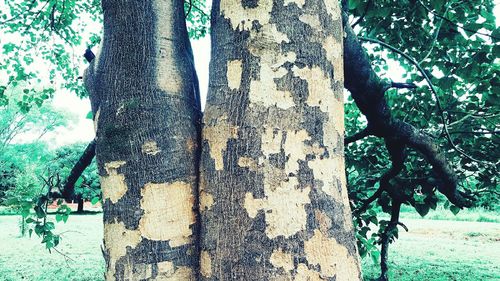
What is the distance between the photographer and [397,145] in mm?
3031

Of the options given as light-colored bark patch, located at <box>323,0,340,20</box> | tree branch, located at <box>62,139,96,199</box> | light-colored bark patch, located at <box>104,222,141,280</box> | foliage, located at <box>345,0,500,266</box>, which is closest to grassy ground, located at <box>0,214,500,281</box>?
foliage, located at <box>345,0,500,266</box>

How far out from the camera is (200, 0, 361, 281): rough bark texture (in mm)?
983

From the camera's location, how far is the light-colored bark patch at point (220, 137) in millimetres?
1095

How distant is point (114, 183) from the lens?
117 centimetres

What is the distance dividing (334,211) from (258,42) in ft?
1.64

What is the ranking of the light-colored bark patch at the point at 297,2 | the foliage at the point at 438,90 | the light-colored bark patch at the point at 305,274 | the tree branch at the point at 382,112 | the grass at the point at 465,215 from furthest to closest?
the grass at the point at 465,215, the foliage at the point at 438,90, the tree branch at the point at 382,112, the light-colored bark patch at the point at 297,2, the light-colored bark patch at the point at 305,274

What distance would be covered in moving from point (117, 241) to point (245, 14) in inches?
29.2

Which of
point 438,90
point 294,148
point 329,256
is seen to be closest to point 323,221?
point 329,256

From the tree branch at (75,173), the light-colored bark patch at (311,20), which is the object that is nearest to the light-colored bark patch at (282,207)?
the light-colored bark patch at (311,20)

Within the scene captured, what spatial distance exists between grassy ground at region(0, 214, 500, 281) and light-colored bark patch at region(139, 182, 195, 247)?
4795mm

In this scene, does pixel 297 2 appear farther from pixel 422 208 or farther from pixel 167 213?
pixel 422 208

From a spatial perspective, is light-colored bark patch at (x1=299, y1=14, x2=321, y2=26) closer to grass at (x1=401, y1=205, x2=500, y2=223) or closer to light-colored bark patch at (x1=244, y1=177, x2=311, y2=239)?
light-colored bark patch at (x1=244, y1=177, x2=311, y2=239)

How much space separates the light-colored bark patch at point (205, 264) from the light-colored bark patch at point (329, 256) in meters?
0.26

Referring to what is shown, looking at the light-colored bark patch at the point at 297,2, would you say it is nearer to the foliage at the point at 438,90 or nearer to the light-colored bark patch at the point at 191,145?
the light-colored bark patch at the point at 191,145
